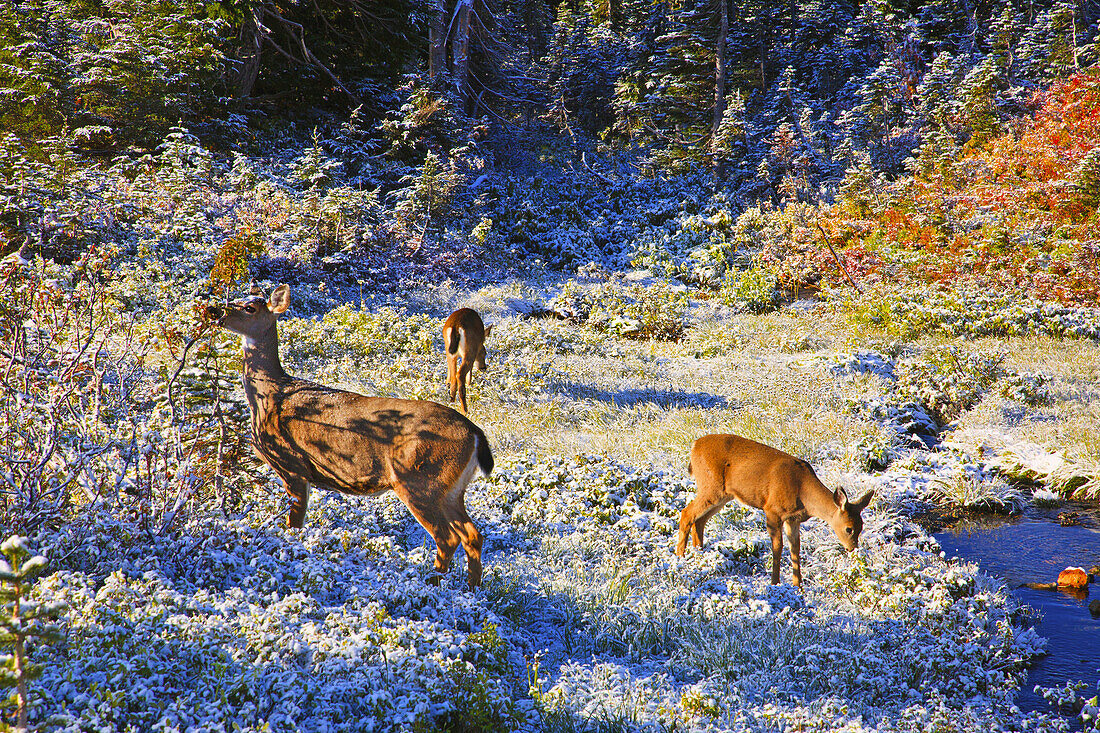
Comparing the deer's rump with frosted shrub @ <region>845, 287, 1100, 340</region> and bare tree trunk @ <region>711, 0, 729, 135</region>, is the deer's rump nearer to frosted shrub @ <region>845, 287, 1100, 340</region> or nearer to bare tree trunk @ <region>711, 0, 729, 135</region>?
frosted shrub @ <region>845, 287, 1100, 340</region>

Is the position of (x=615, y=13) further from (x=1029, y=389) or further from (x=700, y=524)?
(x=700, y=524)

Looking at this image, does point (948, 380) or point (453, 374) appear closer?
point (453, 374)

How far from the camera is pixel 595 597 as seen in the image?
15.8 feet

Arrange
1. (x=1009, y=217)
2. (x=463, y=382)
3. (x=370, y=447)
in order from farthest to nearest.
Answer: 1. (x=1009, y=217)
2. (x=463, y=382)
3. (x=370, y=447)

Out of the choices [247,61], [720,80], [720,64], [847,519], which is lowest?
[847,519]

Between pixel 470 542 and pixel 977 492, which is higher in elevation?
pixel 470 542

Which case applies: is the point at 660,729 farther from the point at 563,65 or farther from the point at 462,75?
the point at 563,65

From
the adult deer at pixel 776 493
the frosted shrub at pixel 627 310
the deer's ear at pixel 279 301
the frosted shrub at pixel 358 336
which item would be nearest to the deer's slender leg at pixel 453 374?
the frosted shrub at pixel 358 336

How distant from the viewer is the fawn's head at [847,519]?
508 centimetres

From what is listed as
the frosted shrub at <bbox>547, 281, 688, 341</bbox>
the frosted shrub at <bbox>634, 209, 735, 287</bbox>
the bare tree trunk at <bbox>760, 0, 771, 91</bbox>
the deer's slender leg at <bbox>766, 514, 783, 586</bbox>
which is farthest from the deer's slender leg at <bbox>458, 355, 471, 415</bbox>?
the bare tree trunk at <bbox>760, 0, 771, 91</bbox>

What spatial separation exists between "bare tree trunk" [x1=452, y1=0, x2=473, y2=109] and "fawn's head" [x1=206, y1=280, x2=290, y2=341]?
21.1 metres

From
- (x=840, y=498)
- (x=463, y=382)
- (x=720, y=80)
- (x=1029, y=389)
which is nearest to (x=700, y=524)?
(x=840, y=498)

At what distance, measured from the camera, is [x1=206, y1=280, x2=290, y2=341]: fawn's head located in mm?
4883

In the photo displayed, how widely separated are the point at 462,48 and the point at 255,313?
22.7m
